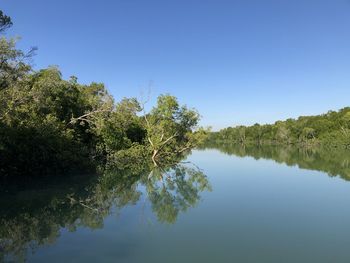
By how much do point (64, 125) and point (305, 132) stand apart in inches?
2865

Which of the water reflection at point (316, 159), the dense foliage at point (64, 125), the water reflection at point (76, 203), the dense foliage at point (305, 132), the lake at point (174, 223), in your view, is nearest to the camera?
the lake at point (174, 223)

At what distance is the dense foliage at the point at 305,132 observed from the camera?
73.5 meters

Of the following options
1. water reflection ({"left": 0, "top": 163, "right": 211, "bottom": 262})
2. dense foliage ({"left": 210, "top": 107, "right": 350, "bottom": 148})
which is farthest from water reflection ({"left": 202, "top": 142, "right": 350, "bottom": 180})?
dense foliage ({"left": 210, "top": 107, "right": 350, "bottom": 148})

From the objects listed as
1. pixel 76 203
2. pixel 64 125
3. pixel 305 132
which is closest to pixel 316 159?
pixel 64 125

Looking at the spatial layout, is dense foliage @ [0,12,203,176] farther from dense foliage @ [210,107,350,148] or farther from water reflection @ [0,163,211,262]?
dense foliage @ [210,107,350,148]

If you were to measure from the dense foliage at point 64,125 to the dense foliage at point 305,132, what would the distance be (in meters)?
45.4

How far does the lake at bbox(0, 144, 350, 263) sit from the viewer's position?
7383 mm

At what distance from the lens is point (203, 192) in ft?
53.0

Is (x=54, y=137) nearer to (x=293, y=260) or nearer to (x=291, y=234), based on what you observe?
(x=291, y=234)

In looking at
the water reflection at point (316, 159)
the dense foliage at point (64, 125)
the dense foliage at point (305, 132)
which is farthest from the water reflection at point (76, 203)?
the dense foliage at point (305, 132)

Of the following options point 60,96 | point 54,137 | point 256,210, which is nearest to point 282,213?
point 256,210

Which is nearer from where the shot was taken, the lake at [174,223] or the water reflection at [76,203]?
the lake at [174,223]

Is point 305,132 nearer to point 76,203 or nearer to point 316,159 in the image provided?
point 316,159

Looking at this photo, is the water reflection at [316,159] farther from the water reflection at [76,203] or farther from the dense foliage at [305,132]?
the dense foliage at [305,132]
